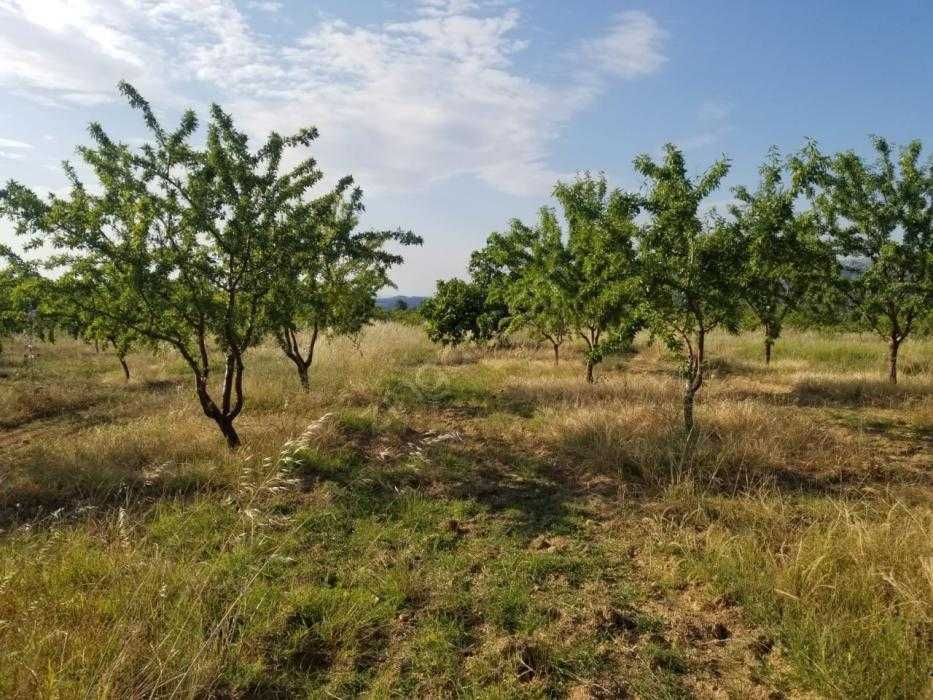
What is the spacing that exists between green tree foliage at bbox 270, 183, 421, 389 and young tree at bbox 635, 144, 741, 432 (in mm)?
4570

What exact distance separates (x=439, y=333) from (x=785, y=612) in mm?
21049

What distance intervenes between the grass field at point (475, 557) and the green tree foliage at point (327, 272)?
6.02ft

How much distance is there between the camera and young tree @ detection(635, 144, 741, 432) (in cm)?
762

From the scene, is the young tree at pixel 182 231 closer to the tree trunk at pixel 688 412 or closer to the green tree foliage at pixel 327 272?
the green tree foliage at pixel 327 272

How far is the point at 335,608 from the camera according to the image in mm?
3807

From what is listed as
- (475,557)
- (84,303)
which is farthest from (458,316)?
(475,557)

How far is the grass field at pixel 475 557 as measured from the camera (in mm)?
3098

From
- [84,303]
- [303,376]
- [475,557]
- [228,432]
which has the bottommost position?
[475,557]

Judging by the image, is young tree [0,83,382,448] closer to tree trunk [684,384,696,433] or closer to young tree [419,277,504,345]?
tree trunk [684,384,696,433]

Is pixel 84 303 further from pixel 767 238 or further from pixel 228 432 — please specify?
pixel 767 238

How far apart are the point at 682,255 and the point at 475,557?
17.3ft

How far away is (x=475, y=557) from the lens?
15.3 feet

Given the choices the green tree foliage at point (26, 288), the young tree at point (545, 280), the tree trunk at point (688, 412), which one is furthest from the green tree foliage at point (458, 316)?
the green tree foliage at point (26, 288)

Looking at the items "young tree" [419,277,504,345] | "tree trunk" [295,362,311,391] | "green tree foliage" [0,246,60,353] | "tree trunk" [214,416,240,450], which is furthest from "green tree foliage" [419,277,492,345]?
"green tree foliage" [0,246,60,353]
